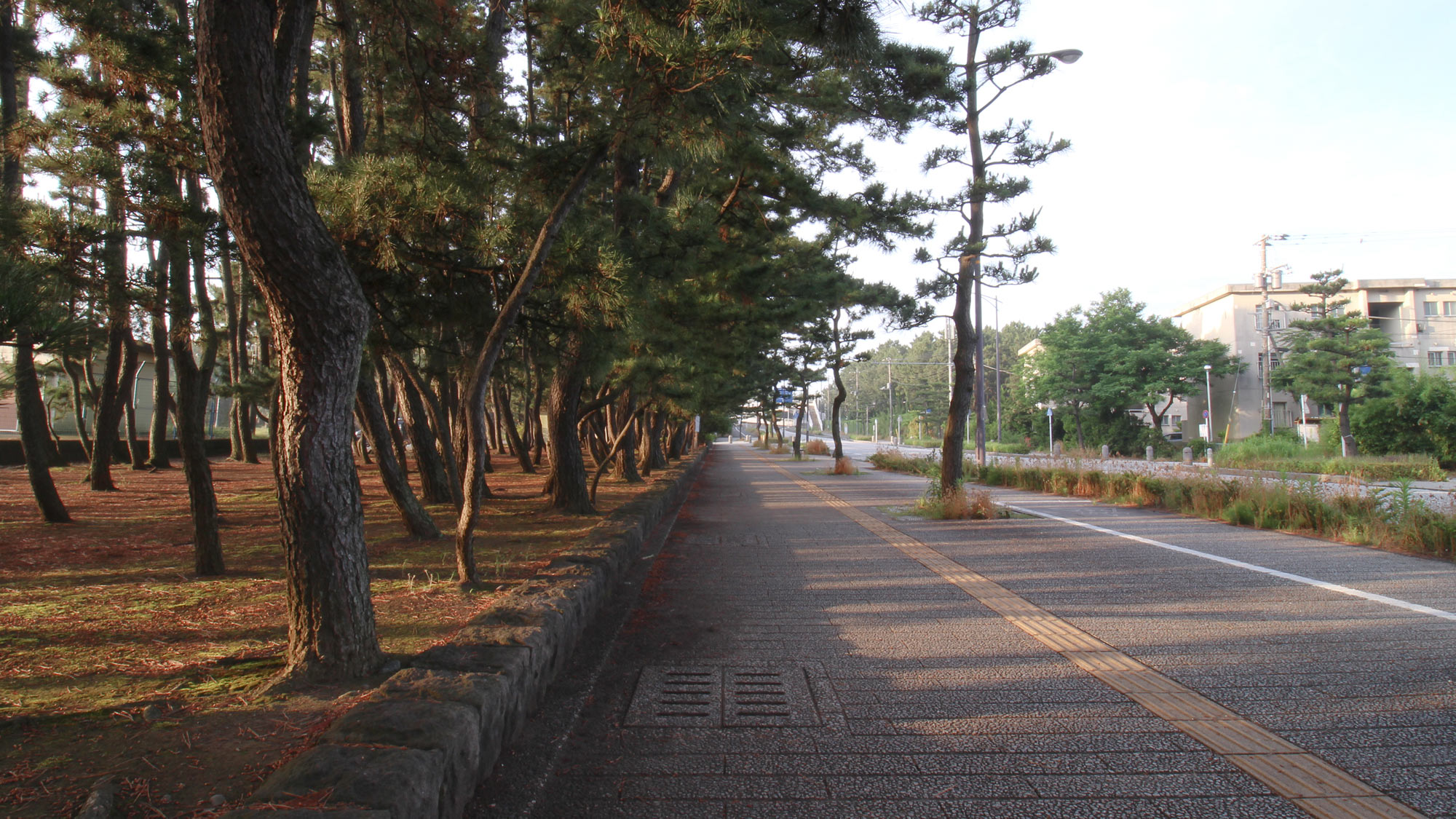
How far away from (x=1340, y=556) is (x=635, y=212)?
8.49 metres

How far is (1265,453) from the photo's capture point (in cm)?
3009

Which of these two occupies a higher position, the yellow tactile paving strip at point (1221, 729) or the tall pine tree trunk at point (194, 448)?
the tall pine tree trunk at point (194, 448)

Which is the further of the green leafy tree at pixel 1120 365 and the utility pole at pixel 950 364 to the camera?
the green leafy tree at pixel 1120 365

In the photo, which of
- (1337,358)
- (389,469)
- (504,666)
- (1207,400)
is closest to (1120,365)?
(1207,400)

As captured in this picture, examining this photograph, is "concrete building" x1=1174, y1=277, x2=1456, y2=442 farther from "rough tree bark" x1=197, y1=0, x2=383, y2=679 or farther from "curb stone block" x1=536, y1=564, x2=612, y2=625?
"rough tree bark" x1=197, y1=0, x2=383, y2=679

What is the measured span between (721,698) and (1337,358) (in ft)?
136

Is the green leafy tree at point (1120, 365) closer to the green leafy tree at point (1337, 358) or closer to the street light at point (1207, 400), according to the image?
the street light at point (1207, 400)

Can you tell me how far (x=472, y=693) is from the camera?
3.10m

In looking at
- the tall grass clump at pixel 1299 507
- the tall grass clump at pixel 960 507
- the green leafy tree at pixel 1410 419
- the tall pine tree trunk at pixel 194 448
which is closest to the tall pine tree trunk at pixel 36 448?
the tall pine tree trunk at pixel 194 448

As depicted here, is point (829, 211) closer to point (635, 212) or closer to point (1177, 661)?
point (635, 212)

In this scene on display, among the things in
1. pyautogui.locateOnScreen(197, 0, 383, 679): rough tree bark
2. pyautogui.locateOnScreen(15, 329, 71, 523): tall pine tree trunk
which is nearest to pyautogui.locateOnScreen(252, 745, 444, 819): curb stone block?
pyautogui.locateOnScreen(197, 0, 383, 679): rough tree bark

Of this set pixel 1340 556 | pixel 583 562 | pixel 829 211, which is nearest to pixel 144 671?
pixel 583 562

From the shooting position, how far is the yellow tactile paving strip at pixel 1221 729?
2742 millimetres

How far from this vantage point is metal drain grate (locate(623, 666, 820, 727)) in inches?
145
